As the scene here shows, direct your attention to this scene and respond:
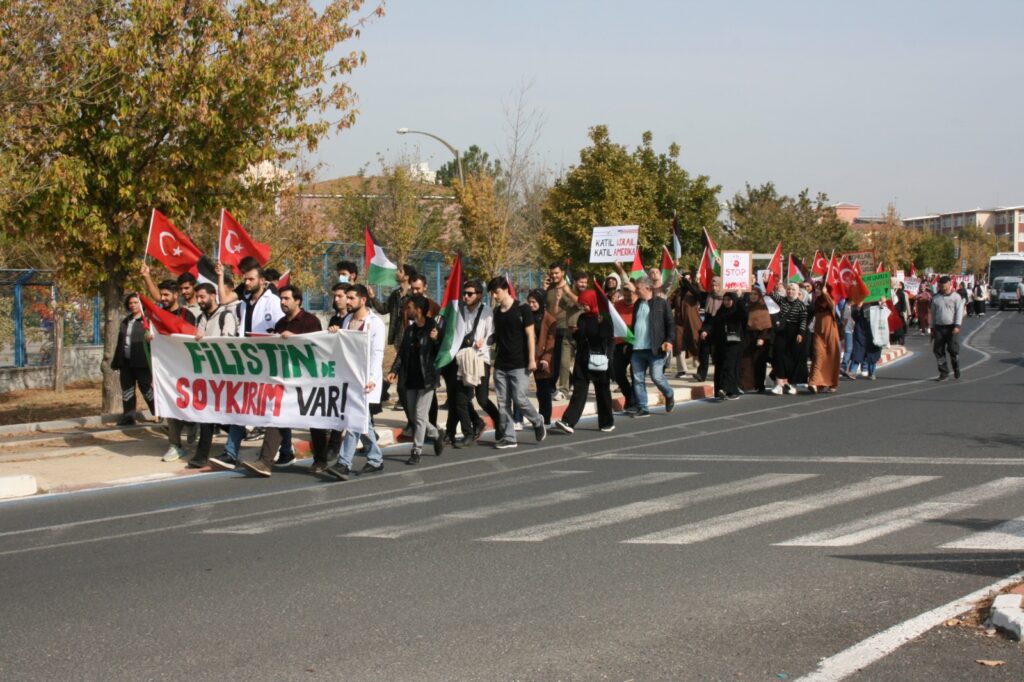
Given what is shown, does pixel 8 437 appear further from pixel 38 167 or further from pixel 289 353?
pixel 289 353

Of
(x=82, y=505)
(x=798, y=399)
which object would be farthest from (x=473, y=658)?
(x=798, y=399)

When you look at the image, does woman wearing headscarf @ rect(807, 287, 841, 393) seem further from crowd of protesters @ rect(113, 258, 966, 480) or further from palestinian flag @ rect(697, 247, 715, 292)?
palestinian flag @ rect(697, 247, 715, 292)

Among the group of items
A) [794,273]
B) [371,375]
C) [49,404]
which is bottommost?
[49,404]

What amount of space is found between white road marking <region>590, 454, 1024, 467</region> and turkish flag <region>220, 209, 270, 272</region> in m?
4.39

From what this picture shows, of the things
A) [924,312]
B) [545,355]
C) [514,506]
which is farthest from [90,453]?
[924,312]

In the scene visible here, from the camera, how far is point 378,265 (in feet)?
50.8

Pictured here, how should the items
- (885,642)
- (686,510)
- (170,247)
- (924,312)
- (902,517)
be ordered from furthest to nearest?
(924,312) → (170,247) → (686,510) → (902,517) → (885,642)

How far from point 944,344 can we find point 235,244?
1384 cm

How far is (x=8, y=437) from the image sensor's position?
14.9 metres

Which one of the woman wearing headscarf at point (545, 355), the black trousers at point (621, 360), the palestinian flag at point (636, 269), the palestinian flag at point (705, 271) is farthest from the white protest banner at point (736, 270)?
the woman wearing headscarf at point (545, 355)

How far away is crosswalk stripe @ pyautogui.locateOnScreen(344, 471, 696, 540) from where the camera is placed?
8.93 meters

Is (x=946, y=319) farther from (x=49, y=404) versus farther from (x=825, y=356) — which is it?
(x=49, y=404)

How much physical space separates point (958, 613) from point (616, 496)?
418 cm

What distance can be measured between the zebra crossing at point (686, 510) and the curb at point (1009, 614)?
1.74m
